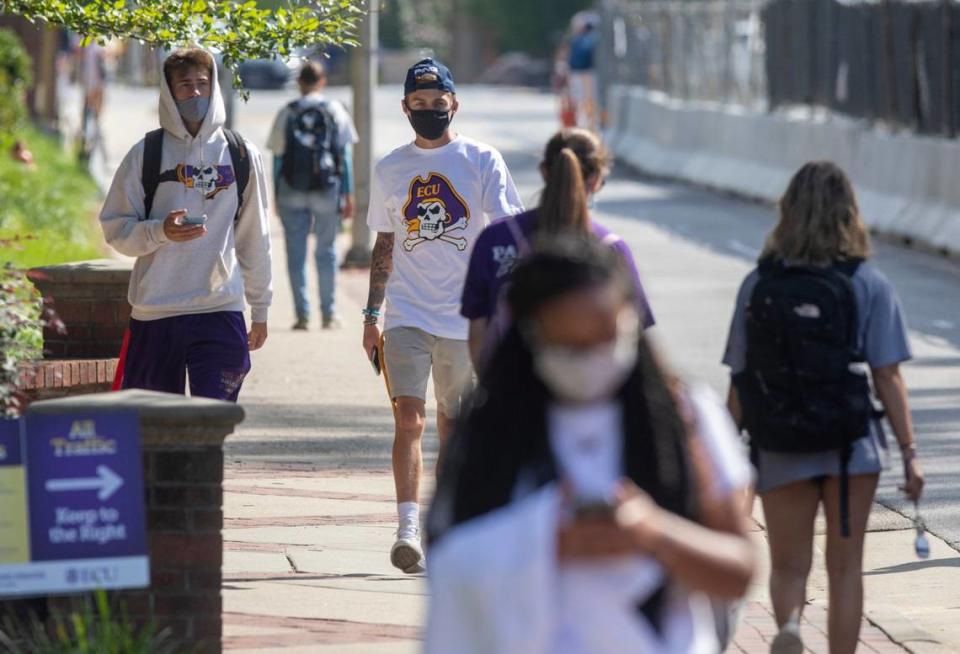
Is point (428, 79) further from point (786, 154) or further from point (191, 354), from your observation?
point (786, 154)

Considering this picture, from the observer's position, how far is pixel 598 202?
24.0m

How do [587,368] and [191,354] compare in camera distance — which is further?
[191,354]

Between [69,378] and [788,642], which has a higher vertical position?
[69,378]

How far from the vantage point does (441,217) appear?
6965mm

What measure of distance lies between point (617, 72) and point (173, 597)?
95.8 feet

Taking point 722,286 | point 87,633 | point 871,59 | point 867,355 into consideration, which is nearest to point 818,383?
point 867,355

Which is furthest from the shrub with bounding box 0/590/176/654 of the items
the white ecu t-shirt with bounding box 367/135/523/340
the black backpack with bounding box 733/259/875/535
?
the white ecu t-shirt with bounding box 367/135/523/340

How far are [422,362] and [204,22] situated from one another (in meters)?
1.75

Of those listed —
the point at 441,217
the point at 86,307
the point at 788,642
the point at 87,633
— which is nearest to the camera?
the point at 87,633

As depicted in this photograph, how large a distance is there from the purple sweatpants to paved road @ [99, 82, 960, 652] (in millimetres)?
718

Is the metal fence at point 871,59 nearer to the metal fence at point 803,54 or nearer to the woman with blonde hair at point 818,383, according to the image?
the metal fence at point 803,54

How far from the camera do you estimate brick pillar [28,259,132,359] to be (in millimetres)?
8703

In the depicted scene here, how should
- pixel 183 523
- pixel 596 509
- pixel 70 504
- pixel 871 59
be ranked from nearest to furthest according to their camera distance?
pixel 596 509
pixel 70 504
pixel 183 523
pixel 871 59

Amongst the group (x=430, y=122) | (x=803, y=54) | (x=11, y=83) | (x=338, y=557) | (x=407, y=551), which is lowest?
(x=338, y=557)
